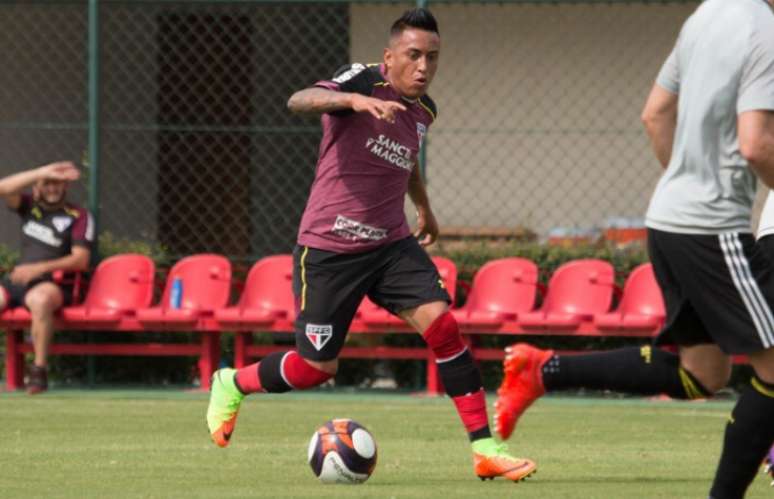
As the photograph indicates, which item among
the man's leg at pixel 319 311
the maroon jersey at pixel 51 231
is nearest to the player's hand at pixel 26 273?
the maroon jersey at pixel 51 231

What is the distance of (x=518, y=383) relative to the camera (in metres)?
7.44

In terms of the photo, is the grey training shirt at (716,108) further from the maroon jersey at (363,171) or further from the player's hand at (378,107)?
the maroon jersey at (363,171)

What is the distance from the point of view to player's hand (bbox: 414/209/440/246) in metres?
9.14

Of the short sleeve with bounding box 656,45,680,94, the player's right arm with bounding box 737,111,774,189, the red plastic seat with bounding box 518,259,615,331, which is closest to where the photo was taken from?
the player's right arm with bounding box 737,111,774,189

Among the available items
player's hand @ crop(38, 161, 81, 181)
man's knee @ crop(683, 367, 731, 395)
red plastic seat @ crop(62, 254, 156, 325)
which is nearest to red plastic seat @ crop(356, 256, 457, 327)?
red plastic seat @ crop(62, 254, 156, 325)

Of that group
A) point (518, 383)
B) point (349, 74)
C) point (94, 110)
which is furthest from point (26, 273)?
point (518, 383)

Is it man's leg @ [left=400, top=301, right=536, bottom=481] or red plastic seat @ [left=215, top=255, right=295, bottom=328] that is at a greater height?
man's leg @ [left=400, top=301, right=536, bottom=481]

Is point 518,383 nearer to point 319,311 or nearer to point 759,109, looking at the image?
point 319,311

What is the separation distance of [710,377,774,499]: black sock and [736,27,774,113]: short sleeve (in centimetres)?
97

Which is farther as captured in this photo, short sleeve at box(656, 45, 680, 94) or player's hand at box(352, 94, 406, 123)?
player's hand at box(352, 94, 406, 123)

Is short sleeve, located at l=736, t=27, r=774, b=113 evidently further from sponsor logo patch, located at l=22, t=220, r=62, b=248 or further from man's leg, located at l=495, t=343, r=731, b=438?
sponsor logo patch, located at l=22, t=220, r=62, b=248

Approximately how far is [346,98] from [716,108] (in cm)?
193

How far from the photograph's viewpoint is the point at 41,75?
17.9 metres

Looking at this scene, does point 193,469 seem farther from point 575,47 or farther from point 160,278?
point 575,47
